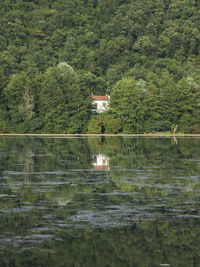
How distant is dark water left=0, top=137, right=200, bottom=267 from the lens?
15.8 metres

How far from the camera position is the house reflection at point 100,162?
117ft

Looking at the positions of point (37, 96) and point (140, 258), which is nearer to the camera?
point (140, 258)

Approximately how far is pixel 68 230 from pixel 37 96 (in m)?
95.3

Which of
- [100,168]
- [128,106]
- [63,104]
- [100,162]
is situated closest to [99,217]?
[100,168]

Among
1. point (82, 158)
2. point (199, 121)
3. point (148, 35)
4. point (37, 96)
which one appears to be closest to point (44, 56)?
point (148, 35)

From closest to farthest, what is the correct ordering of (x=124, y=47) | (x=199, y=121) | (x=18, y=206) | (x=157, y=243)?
(x=157, y=243) < (x=18, y=206) < (x=199, y=121) < (x=124, y=47)

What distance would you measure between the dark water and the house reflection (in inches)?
46.8

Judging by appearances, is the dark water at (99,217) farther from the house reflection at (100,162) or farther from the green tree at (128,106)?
the green tree at (128,106)

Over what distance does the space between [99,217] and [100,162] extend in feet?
66.0

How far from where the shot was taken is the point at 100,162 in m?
39.7

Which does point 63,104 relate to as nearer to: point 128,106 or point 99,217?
point 128,106

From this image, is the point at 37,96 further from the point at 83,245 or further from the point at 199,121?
the point at 83,245

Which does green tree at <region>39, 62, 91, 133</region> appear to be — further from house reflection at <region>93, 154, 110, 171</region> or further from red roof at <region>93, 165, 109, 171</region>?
red roof at <region>93, 165, 109, 171</region>

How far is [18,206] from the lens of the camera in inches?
855
